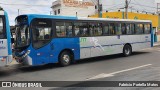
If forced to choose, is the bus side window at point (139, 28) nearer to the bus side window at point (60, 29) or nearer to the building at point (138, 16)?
the bus side window at point (60, 29)

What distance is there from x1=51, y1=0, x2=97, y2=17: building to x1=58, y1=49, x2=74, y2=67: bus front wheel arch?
46.3 metres

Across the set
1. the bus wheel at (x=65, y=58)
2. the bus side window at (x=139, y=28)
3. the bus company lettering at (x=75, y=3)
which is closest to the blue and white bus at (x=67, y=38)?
the bus wheel at (x=65, y=58)

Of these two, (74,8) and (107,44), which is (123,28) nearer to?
(107,44)

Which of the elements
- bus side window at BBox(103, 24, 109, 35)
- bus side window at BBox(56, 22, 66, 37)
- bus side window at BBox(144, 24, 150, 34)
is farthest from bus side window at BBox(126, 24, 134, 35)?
bus side window at BBox(56, 22, 66, 37)

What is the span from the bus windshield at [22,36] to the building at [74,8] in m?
47.2

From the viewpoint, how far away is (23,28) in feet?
45.4

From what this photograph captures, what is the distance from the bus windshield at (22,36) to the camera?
13520 mm

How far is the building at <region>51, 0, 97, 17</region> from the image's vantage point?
61228 mm

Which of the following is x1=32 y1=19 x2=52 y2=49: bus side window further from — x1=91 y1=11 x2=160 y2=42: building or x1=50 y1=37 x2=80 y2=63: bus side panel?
x1=91 y1=11 x2=160 y2=42: building

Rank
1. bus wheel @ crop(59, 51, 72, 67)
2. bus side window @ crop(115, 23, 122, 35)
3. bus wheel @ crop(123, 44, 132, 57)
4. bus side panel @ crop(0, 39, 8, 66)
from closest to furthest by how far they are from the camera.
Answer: bus side panel @ crop(0, 39, 8, 66) → bus wheel @ crop(59, 51, 72, 67) → bus side window @ crop(115, 23, 122, 35) → bus wheel @ crop(123, 44, 132, 57)

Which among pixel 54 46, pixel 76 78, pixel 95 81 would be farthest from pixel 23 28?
pixel 95 81

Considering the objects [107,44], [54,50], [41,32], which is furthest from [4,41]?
[107,44]

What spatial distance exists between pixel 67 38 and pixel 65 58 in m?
1.11

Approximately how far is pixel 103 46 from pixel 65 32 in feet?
10.8
